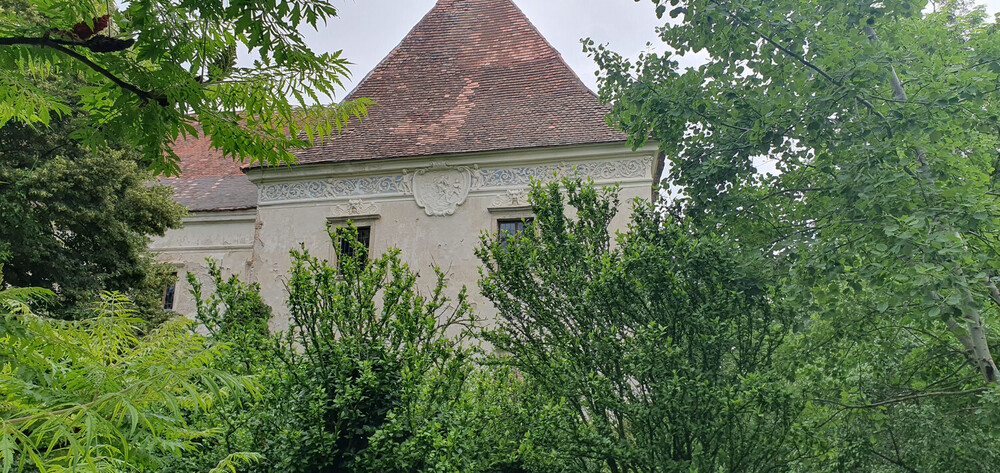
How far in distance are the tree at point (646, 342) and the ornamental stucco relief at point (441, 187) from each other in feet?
25.8

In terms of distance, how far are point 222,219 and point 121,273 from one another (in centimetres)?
603

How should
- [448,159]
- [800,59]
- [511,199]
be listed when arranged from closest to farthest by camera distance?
[800,59], [511,199], [448,159]

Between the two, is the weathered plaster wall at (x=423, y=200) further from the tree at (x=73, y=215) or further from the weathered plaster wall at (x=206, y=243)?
the weathered plaster wall at (x=206, y=243)

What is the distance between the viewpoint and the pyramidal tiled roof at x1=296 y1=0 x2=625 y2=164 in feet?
54.9

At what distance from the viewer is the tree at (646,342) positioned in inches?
279

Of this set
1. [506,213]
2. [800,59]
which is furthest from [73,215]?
[800,59]

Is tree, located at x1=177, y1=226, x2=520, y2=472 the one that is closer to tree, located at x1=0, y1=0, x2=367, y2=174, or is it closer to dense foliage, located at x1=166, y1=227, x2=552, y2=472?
dense foliage, located at x1=166, y1=227, x2=552, y2=472

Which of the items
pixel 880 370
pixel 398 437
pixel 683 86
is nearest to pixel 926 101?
pixel 683 86

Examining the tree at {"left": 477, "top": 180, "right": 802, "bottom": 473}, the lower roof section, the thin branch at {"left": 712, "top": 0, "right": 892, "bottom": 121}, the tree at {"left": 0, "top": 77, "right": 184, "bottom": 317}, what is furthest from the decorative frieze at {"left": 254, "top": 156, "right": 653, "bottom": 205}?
the thin branch at {"left": 712, "top": 0, "right": 892, "bottom": 121}

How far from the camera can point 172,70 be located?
342 centimetres

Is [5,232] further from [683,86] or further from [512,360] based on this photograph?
[683,86]

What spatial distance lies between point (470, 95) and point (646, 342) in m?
12.3

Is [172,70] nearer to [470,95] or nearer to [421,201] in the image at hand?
[421,201]

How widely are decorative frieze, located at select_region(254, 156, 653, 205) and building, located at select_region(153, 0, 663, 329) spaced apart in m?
0.02
